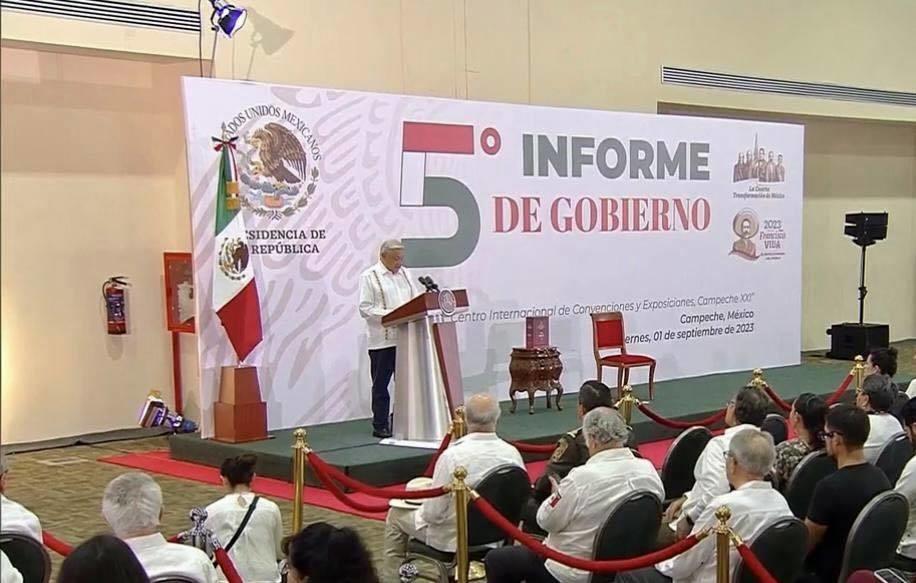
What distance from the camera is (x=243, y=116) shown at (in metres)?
7.88

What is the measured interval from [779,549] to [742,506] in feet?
0.59

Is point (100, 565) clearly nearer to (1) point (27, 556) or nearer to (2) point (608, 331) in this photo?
(1) point (27, 556)

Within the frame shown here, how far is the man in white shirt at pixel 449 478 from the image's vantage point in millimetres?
4320

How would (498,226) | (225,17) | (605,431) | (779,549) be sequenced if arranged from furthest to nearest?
(498,226) < (225,17) < (605,431) < (779,549)

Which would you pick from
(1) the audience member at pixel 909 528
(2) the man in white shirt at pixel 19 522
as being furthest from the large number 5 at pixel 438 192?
(2) the man in white shirt at pixel 19 522

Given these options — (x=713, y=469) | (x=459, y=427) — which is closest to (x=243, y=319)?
(x=459, y=427)

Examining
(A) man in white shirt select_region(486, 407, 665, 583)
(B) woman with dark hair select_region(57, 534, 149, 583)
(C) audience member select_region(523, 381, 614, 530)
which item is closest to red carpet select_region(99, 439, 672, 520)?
(C) audience member select_region(523, 381, 614, 530)

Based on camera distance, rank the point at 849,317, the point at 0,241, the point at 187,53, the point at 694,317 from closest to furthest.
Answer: the point at 0,241, the point at 187,53, the point at 694,317, the point at 849,317

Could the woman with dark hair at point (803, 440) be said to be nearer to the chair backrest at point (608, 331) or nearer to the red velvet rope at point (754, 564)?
the red velvet rope at point (754, 564)

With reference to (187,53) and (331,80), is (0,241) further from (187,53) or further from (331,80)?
(331,80)

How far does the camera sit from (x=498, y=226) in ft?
31.2

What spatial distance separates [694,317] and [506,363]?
8.34ft

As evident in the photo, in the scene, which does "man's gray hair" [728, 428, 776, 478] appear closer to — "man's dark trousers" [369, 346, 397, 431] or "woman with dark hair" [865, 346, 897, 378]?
"woman with dark hair" [865, 346, 897, 378]

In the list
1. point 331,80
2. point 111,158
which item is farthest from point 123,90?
point 331,80
